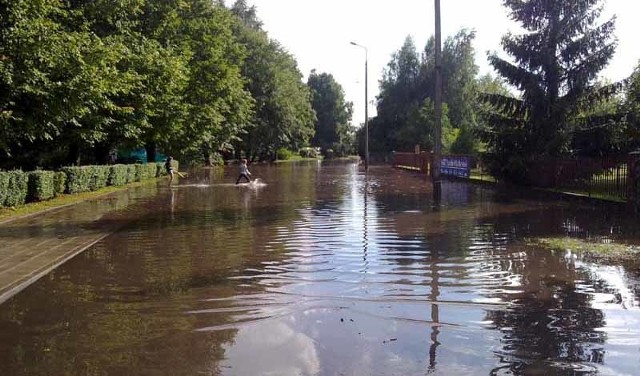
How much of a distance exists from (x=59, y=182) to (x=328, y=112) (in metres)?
105

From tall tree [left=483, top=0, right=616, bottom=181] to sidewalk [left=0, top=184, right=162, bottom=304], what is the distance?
16.8 meters

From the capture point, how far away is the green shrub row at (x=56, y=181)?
56.1 ft

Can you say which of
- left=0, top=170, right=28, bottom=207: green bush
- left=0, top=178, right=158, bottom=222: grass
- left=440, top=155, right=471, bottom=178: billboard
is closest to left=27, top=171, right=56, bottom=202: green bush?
left=0, top=178, right=158, bottom=222: grass

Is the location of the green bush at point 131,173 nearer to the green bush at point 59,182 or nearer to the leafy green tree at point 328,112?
the green bush at point 59,182

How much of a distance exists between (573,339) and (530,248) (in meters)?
5.31

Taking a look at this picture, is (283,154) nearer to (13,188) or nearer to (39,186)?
(39,186)

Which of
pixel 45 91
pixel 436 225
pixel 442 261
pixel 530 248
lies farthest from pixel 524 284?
pixel 45 91

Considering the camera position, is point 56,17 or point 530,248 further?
point 56,17

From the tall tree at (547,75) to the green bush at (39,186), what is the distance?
18537 mm

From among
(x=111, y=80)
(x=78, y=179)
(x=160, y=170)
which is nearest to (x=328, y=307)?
(x=111, y=80)

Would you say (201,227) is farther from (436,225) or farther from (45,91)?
(45,91)

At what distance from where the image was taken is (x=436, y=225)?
14180 mm

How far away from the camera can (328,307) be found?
6.83 m

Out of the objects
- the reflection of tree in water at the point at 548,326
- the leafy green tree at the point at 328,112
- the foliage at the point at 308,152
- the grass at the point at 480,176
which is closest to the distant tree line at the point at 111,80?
the reflection of tree in water at the point at 548,326
